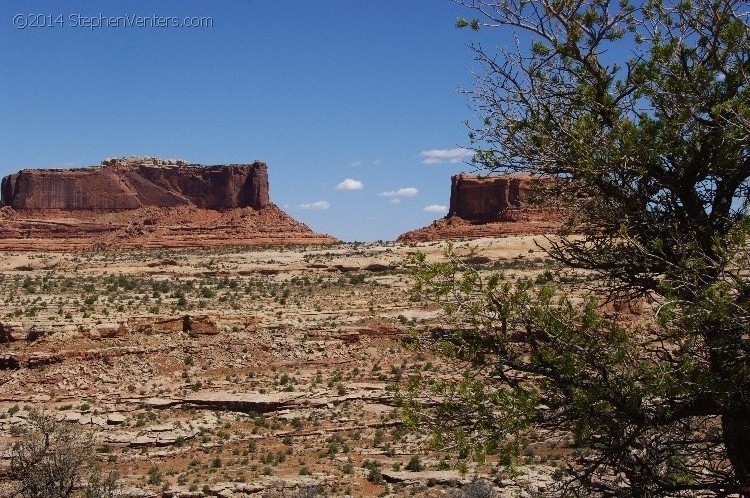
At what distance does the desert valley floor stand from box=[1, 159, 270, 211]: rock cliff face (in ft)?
133

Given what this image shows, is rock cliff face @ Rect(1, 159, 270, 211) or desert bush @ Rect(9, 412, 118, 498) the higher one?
rock cliff face @ Rect(1, 159, 270, 211)

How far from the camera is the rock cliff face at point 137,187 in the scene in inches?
2864

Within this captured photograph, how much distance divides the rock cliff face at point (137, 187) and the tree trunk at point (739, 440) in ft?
230

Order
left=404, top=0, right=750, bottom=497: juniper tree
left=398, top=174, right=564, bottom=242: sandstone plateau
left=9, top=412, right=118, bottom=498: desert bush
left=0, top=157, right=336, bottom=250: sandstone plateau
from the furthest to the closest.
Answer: left=0, top=157, right=336, bottom=250: sandstone plateau
left=398, top=174, right=564, bottom=242: sandstone plateau
left=9, top=412, right=118, bottom=498: desert bush
left=404, top=0, right=750, bottom=497: juniper tree

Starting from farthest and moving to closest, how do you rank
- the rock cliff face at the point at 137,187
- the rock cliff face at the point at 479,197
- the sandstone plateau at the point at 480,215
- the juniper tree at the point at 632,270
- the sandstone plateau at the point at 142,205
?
1. the rock cliff face at the point at 137,187
2. the sandstone plateau at the point at 142,205
3. the rock cliff face at the point at 479,197
4. the sandstone plateau at the point at 480,215
5. the juniper tree at the point at 632,270

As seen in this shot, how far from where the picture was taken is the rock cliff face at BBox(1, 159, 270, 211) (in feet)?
239

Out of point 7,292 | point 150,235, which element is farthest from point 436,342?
point 150,235

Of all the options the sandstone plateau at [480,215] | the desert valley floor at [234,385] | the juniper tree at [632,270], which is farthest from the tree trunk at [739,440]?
the sandstone plateau at [480,215]

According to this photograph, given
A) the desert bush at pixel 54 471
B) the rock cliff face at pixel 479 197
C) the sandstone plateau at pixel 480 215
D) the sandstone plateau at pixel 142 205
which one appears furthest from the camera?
the sandstone plateau at pixel 142 205

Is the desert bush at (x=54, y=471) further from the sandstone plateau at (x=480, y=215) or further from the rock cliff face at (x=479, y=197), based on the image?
the rock cliff face at (x=479, y=197)

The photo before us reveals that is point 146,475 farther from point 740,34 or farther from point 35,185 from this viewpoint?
point 35,185

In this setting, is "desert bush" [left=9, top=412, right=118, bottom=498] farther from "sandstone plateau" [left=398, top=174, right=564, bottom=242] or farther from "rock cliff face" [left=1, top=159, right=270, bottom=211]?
"rock cliff face" [left=1, top=159, right=270, bottom=211]

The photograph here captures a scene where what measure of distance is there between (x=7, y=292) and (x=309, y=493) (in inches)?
971

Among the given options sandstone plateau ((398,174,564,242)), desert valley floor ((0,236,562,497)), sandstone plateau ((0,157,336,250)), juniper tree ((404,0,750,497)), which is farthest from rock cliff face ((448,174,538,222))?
juniper tree ((404,0,750,497))
